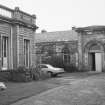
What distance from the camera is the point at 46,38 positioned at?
33.6 metres

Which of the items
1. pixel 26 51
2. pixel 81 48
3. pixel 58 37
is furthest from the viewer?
pixel 58 37

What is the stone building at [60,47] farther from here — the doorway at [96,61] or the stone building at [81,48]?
the doorway at [96,61]

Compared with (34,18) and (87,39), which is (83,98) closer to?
(34,18)

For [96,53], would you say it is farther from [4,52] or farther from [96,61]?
[4,52]

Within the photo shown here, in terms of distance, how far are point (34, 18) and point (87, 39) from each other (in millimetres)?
9855

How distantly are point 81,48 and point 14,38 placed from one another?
510 inches

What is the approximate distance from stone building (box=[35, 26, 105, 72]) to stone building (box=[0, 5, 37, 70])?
10699 mm

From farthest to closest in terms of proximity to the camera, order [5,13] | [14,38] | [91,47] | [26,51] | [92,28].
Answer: [91,47] < [92,28] < [26,51] < [14,38] < [5,13]

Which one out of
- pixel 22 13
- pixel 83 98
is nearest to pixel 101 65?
pixel 22 13

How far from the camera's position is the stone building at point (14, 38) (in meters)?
17.0

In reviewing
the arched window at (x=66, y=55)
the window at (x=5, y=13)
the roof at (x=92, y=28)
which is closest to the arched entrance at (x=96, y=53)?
the roof at (x=92, y=28)

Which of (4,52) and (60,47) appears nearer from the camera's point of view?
(4,52)

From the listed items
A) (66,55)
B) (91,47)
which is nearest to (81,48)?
(91,47)

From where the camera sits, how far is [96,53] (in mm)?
27609
